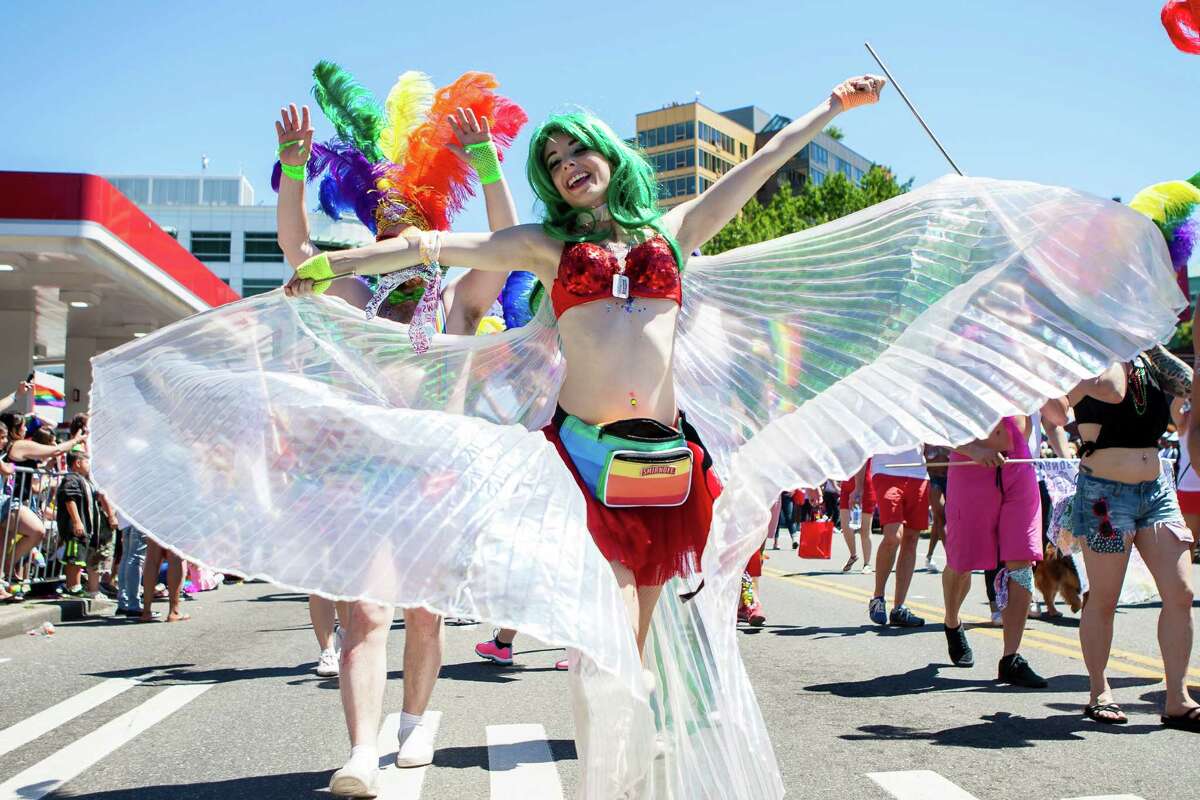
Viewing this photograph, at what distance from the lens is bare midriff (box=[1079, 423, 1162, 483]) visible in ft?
17.2

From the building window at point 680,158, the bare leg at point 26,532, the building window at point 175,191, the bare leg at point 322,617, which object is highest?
the building window at point 680,158

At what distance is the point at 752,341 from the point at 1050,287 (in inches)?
38.2

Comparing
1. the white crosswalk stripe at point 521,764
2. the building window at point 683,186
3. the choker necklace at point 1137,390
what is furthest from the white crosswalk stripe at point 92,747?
the building window at point 683,186

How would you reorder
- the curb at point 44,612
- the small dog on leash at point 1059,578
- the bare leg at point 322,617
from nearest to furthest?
1. the bare leg at point 322,617
2. the small dog on leash at point 1059,578
3. the curb at point 44,612

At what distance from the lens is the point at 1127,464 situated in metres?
5.25

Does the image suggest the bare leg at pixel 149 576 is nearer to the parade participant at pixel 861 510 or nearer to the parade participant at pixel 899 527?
the parade participant at pixel 899 527

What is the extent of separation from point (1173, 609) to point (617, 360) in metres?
3.23

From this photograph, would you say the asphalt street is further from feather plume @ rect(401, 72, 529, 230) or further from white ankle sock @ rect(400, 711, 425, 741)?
feather plume @ rect(401, 72, 529, 230)

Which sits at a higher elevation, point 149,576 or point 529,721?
point 149,576

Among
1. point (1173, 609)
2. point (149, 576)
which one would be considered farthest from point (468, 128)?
point (149, 576)

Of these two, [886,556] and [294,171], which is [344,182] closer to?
[294,171]

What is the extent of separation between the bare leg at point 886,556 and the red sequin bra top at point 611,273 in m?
6.08

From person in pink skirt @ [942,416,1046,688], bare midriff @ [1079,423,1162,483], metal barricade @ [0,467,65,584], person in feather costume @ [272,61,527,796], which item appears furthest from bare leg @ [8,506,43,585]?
bare midriff @ [1079,423,1162,483]

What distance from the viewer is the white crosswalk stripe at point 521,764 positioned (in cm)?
410
